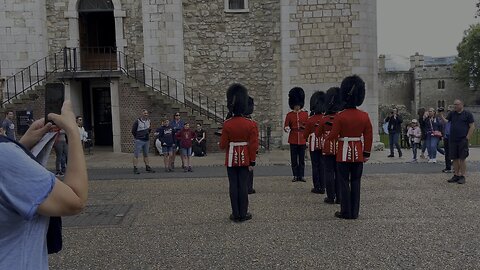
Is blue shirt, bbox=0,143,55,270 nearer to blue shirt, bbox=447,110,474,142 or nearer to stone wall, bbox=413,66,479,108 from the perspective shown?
blue shirt, bbox=447,110,474,142

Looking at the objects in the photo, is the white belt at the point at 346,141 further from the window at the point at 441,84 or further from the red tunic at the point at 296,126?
the window at the point at 441,84

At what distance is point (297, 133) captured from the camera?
32.8 ft

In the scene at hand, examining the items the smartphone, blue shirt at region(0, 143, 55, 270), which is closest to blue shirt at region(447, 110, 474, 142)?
the smartphone

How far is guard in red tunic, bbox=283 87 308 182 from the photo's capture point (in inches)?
394

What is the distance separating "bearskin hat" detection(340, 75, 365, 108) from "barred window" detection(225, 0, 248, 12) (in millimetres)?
11247

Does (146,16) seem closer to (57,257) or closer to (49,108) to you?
(57,257)

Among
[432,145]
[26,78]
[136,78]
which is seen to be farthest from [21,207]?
[26,78]

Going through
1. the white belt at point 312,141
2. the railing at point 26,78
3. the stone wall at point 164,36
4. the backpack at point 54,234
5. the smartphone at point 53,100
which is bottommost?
the white belt at point 312,141

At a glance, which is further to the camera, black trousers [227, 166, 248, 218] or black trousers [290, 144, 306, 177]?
black trousers [290, 144, 306, 177]

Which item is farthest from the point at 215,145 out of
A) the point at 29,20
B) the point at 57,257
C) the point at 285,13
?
the point at 57,257

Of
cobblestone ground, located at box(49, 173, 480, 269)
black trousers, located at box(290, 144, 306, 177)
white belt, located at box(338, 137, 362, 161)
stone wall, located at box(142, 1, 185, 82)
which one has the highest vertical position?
stone wall, located at box(142, 1, 185, 82)

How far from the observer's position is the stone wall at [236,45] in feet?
57.5

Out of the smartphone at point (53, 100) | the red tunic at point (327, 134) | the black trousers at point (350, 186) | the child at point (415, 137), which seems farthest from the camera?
the child at point (415, 137)

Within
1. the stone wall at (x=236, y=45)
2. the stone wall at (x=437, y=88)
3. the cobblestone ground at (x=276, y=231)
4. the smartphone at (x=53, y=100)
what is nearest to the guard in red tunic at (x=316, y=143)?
the cobblestone ground at (x=276, y=231)
